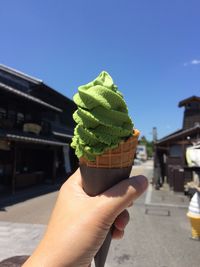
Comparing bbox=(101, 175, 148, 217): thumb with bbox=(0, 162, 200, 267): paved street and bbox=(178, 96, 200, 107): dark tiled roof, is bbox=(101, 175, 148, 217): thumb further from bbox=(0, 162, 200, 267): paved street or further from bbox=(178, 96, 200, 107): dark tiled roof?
bbox=(178, 96, 200, 107): dark tiled roof

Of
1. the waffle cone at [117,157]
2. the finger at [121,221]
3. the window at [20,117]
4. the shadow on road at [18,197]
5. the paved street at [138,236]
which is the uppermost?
the window at [20,117]

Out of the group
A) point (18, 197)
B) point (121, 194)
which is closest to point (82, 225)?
point (121, 194)

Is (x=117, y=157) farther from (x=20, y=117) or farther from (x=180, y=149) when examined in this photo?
(x=180, y=149)

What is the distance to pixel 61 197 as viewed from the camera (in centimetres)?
210

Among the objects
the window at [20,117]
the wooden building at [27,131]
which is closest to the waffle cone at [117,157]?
the wooden building at [27,131]

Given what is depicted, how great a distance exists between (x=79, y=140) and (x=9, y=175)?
→ 57.9 ft

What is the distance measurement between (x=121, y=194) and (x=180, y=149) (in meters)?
21.9

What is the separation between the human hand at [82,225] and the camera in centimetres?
173

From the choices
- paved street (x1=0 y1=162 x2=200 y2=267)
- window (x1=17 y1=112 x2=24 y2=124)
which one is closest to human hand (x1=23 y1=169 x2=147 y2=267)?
paved street (x1=0 y1=162 x2=200 y2=267)

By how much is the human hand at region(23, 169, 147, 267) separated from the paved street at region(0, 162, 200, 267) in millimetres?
4811

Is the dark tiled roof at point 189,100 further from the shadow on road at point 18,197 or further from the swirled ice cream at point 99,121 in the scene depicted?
the swirled ice cream at point 99,121

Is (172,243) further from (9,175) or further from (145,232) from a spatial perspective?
(9,175)

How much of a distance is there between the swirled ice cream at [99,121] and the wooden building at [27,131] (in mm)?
12260

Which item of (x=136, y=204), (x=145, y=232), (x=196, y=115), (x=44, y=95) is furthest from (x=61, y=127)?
(x=145, y=232)
